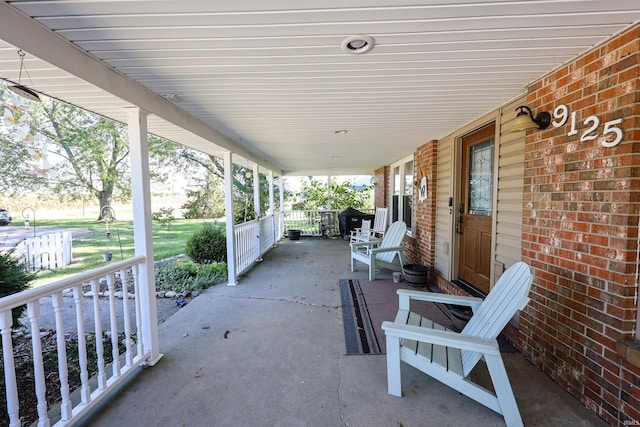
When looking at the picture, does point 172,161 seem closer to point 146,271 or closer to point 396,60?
point 146,271

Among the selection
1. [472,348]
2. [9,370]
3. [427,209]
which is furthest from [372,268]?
[9,370]

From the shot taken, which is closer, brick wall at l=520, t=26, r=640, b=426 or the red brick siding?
brick wall at l=520, t=26, r=640, b=426

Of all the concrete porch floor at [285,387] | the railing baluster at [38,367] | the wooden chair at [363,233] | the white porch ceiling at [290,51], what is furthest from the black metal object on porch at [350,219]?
the railing baluster at [38,367]

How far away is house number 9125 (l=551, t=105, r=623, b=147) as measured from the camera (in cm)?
164

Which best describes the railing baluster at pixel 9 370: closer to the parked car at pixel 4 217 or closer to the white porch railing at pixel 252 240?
the white porch railing at pixel 252 240

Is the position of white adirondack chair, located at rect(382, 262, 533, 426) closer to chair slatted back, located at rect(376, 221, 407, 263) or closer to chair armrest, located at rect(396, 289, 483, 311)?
chair armrest, located at rect(396, 289, 483, 311)

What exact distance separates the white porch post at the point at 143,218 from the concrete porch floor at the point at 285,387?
0.28m

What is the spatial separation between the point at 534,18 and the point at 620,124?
0.83 metres

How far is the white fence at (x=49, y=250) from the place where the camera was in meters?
5.34

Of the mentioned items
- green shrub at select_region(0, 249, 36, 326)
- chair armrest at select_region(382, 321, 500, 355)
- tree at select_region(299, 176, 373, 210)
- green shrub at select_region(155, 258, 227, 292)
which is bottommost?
green shrub at select_region(155, 258, 227, 292)

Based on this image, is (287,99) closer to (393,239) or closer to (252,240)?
(393,239)

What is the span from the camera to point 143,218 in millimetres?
2260

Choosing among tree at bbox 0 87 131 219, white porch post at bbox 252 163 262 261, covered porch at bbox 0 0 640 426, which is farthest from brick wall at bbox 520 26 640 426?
tree at bbox 0 87 131 219

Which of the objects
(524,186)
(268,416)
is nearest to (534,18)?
(524,186)
